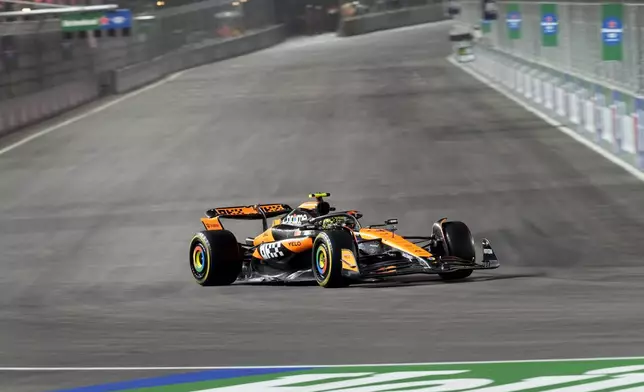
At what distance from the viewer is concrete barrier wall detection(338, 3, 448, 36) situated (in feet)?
267

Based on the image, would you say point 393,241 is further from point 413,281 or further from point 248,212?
point 248,212

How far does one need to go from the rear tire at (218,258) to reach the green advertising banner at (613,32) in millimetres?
11932

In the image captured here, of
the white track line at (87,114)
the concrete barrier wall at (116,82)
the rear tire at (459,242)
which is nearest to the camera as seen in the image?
the rear tire at (459,242)

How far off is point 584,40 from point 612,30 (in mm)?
4236

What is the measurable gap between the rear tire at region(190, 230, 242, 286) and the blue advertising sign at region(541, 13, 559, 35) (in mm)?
19587

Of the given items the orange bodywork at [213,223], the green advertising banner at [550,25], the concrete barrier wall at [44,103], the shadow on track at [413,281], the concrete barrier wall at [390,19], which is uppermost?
the green advertising banner at [550,25]

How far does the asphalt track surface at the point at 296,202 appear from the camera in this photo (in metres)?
10.5

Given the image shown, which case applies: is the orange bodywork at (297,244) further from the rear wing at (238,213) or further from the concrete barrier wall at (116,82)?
the concrete barrier wall at (116,82)

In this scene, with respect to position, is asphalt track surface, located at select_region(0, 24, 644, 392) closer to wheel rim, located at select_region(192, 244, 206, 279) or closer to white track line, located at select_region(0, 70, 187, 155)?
wheel rim, located at select_region(192, 244, 206, 279)

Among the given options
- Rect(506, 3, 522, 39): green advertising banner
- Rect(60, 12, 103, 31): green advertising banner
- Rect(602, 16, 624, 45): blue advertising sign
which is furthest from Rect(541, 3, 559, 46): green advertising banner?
Rect(60, 12, 103, 31): green advertising banner

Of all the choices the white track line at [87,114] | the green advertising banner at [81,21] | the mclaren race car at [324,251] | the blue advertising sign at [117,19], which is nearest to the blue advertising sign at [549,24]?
the white track line at [87,114]

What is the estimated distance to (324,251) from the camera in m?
14.0

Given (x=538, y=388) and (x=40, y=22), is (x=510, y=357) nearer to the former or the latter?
(x=538, y=388)

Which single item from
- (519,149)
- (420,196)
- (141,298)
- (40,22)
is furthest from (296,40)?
(141,298)
